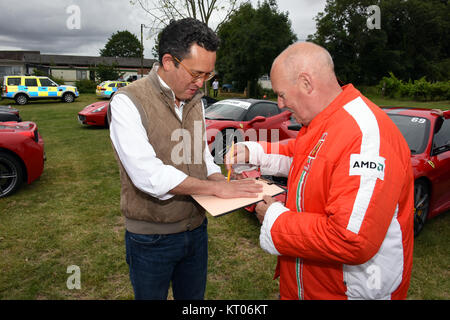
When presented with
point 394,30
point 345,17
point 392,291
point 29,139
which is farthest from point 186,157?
point 394,30

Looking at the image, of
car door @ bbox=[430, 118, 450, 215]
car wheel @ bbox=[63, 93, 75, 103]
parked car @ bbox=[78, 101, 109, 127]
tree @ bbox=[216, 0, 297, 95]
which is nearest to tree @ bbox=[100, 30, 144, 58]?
tree @ bbox=[216, 0, 297, 95]

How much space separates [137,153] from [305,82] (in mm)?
835

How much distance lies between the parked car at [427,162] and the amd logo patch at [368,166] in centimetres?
250

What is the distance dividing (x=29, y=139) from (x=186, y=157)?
4.34m

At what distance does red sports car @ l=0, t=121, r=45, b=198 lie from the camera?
4.61 m

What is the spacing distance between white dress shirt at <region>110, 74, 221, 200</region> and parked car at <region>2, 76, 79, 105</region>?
69.3 ft

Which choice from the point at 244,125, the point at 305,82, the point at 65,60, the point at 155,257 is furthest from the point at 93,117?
the point at 65,60

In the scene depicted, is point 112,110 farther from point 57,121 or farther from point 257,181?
point 57,121

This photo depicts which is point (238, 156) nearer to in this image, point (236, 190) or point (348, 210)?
point (236, 190)

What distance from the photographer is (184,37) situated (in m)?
1.52

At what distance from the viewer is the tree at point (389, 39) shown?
34781mm

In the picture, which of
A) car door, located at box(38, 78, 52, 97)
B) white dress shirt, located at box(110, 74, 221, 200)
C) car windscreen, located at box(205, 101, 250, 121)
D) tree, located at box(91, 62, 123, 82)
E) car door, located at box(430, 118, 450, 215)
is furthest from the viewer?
tree, located at box(91, 62, 123, 82)

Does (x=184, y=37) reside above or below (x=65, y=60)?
below

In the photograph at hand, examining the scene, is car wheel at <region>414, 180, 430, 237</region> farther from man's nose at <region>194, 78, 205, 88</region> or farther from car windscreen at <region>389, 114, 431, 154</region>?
man's nose at <region>194, 78, 205, 88</region>
